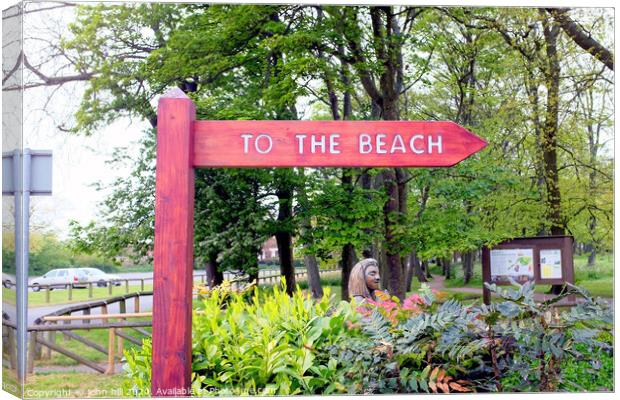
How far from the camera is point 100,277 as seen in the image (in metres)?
6.97

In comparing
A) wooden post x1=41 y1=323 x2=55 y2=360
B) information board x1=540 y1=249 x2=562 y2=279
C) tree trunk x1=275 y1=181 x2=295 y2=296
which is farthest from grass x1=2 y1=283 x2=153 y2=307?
information board x1=540 y1=249 x2=562 y2=279

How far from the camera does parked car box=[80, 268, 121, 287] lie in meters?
6.91

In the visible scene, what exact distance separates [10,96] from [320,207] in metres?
3.72

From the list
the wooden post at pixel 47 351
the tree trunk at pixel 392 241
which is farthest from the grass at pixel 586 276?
the wooden post at pixel 47 351

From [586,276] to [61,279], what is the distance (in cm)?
541

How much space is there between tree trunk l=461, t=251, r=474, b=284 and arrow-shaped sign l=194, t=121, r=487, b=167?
14.8 feet

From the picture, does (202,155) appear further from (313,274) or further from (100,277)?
(313,274)

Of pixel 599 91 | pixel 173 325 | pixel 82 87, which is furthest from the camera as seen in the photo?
pixel 599 91

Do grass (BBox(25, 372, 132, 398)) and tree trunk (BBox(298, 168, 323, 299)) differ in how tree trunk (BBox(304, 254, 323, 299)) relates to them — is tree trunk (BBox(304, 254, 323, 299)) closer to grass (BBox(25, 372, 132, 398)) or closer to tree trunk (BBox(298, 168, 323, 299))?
tree trunk (BBox(298, 168, 323, 299))

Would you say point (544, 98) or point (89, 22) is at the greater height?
point (89, 22)

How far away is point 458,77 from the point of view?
9.19 metres

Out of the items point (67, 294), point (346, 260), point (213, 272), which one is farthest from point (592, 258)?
point (67, 294)

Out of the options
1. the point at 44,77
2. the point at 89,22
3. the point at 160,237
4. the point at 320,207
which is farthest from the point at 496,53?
the point at 160,237

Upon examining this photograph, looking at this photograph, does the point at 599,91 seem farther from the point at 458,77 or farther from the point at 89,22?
the point at 89,22
